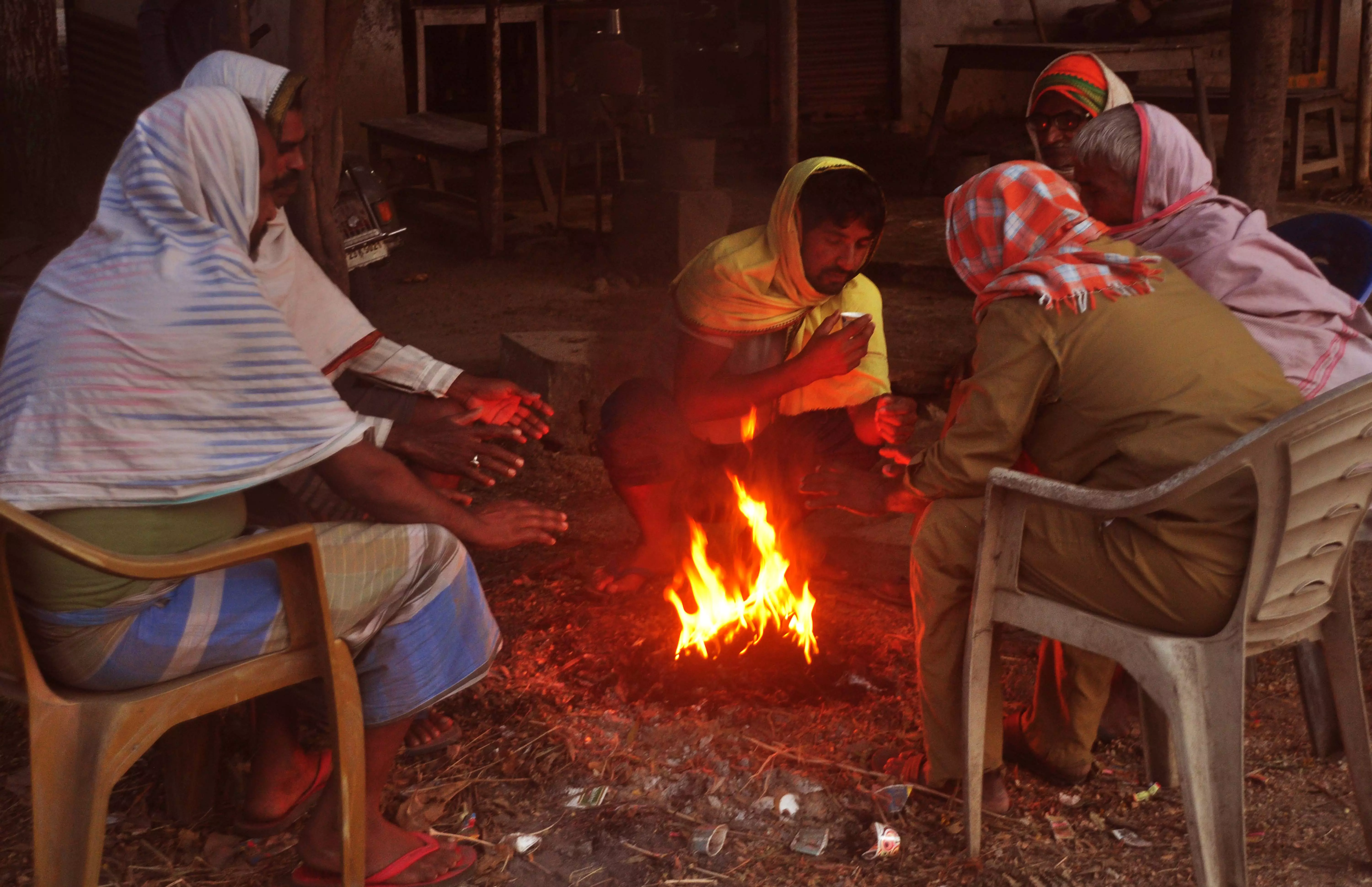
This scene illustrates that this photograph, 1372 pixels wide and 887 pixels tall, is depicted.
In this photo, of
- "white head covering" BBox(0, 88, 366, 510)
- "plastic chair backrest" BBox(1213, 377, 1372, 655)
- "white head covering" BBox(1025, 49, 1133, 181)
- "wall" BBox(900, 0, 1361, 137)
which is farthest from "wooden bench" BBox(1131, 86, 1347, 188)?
"white head covering" BBox(0, 88, 366, 510)

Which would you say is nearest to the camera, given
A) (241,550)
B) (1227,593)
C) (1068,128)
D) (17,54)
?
(241,550)

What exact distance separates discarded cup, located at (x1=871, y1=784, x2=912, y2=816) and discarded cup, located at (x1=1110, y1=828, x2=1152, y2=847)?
0.51m

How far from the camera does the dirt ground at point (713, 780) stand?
116 inches

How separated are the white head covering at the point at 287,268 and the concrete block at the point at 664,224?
4.52 m

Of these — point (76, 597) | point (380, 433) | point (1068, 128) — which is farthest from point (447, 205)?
point (76, 597)

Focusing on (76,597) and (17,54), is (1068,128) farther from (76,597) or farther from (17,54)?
(17,54)

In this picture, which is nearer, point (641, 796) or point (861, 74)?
point (641, 796)

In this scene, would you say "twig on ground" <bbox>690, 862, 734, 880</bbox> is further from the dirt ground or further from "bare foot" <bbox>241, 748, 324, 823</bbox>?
"bare foot" <bbox>241, 748, 324, 823</bbox>

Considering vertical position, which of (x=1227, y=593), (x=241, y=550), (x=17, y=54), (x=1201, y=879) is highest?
(x=17, y=54)

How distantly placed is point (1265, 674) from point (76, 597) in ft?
10.8

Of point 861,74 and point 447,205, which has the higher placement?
point 861,74

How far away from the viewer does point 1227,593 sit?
8.45 ft

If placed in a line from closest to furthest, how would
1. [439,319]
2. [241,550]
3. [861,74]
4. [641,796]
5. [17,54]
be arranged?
1. [241,550]
2. [641,796]
3. [439,319]
4. [17,54]
5. [861,74]

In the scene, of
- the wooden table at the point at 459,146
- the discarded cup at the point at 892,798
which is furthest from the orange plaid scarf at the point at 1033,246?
the wooden table at the point at 459,146
